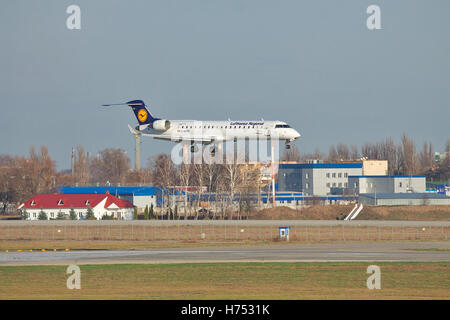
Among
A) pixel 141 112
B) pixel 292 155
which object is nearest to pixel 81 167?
pixel 292 155

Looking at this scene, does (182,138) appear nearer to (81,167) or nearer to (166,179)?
(166,179)

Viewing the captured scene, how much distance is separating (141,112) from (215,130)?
1308cm

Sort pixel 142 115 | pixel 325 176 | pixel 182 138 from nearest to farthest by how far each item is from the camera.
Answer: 1. pixel 182 138
2. pixel 142 115
3. pixel 325 176

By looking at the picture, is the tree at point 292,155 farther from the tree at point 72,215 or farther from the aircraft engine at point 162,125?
the aircraft engine at point 162,125

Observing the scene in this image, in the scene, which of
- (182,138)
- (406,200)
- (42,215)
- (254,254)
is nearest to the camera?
(254,254)

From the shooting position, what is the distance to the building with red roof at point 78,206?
9769cm

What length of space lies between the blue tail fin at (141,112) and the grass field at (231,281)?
39316 mm

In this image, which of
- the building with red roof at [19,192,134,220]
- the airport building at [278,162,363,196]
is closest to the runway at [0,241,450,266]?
the building with red roof at [19,192,134,220]

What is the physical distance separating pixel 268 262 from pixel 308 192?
288 feet

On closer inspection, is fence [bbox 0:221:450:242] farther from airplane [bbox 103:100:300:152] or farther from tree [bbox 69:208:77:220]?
tree [bbox 69:208:77:220]

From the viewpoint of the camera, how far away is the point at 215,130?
240ft

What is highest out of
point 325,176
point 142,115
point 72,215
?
point 142,115

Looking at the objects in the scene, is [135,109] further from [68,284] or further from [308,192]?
[308,192]
